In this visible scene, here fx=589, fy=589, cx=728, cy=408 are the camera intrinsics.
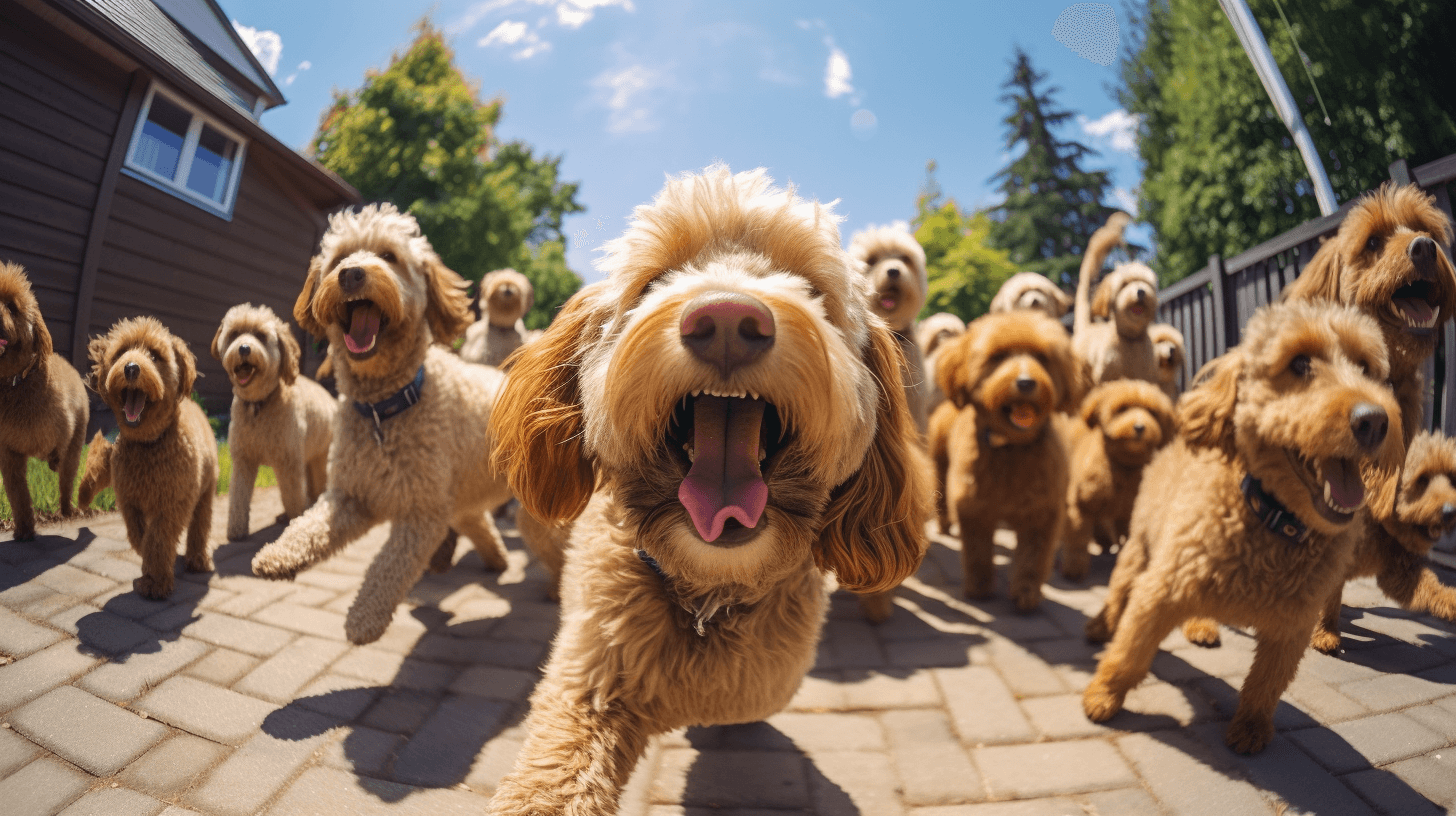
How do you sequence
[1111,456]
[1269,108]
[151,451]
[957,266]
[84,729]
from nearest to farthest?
[84,729] → [151,451] → [1111,456] → [1269,108] → [957,266]

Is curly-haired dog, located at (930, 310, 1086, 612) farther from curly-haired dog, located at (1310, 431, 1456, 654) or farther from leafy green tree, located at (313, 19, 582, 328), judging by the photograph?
leafy green tree, located at (313, 19, 582, 328)

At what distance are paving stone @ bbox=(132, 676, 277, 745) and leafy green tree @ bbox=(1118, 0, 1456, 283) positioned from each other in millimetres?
5481

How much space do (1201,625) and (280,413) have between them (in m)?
4.54

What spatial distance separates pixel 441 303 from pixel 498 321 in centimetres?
286

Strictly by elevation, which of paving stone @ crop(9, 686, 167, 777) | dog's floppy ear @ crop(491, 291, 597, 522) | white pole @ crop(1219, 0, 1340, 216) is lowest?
Result: paving stone @ crop(9, 686, 167, 777)

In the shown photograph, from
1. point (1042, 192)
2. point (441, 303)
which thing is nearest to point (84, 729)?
point (441, 303)

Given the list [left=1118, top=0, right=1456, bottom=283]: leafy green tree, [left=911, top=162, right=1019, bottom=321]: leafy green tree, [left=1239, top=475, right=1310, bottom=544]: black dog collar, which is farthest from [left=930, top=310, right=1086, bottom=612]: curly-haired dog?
[left=911, top=162, right=1019, bottom=321]: leafy green tree

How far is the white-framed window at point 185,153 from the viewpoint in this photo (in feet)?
5.44

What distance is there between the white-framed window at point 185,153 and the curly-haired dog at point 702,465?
1106 millimetres

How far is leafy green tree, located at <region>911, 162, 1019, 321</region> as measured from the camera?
1906cm

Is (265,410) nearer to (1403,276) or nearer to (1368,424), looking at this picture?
(1368,424)

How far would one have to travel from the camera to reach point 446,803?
1.81 meters

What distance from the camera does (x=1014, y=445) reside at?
355cm

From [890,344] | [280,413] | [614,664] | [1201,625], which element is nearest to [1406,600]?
[1201,625]
